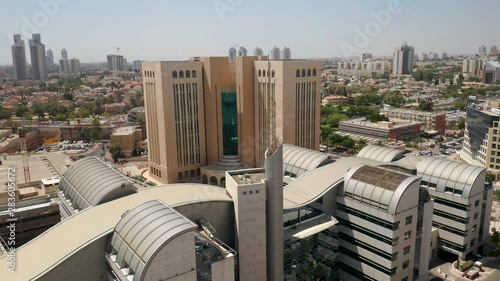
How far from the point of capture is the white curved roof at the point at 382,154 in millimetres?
30406

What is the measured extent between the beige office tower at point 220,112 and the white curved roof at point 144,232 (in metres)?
20.8

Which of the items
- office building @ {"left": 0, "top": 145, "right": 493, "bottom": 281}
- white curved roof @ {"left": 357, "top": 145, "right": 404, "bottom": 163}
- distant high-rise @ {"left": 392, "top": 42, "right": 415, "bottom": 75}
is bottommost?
office building @ {"left": 0, "top": 145, "right": 493, "bottom": 281}

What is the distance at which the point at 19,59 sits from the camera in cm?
14562

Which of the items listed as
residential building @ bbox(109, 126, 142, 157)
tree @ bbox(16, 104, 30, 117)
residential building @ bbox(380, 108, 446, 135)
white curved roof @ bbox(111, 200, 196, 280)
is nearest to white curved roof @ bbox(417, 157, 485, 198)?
white curved roof @ bbox(111, 200, 196, 280)

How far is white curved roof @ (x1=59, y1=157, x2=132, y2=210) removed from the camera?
22688 millimetres

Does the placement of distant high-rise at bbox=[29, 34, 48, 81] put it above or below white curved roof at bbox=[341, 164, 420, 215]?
above

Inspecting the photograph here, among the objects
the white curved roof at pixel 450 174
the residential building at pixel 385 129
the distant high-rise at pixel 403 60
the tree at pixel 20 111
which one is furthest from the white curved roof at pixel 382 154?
the distant high-rise at pixel 403 60

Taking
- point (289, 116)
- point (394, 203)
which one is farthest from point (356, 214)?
point (289, 116)

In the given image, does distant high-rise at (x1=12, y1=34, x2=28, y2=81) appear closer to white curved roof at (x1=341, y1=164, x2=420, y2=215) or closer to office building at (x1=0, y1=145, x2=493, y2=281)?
office building at (x1=0, y1=145, x2=493, y2=281)

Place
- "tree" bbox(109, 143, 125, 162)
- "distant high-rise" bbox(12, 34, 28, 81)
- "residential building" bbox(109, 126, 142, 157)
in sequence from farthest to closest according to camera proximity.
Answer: "distant high-rise" bbox(12, 34, 28, 81)
"residential building" bbox(109, 126, 142, 157)
"tree" bbox(109, 143, 125, 162)

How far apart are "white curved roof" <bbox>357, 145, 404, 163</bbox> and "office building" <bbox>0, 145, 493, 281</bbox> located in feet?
5.82

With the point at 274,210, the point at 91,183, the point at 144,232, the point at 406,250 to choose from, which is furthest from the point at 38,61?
the point at 406,250

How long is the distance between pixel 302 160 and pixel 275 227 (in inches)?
398

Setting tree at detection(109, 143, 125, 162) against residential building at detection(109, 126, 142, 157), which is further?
residential building at detection(109, 126, 142, 157)
